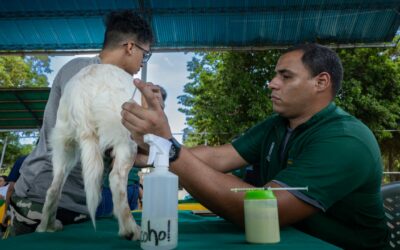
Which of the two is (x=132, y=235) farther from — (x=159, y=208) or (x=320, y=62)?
(x=320, y=62)

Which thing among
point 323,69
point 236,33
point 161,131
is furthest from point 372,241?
point 236,33

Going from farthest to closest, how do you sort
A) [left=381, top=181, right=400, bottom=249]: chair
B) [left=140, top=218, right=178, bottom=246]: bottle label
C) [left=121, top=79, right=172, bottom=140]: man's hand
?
1. [left=381, top=181, right=400, bottom=249]: chair
2. [left=121, top=79, right=172, bottom=140]: man's hand
3. [left=140, top=218, right=178, bottom=246]: bottle label

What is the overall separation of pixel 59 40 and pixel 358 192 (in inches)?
199

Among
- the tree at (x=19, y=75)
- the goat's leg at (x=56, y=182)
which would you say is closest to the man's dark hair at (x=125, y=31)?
the goat's leg at (x=56, y=182)

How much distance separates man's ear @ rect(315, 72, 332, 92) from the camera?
205 cm

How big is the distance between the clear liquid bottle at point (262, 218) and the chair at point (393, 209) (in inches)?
43.8

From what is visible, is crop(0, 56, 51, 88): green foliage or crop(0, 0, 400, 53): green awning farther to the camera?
crop(0, 56, 51, 88): green foliage

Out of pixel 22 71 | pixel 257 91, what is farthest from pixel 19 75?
pixel 257 91

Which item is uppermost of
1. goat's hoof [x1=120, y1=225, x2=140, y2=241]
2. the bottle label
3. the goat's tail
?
the goat's tail

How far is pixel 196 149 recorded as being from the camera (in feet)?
8.19

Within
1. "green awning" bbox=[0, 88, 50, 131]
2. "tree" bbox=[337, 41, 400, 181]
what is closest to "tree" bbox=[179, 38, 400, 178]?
"tree" bbox=[337, 41, 400, 181]

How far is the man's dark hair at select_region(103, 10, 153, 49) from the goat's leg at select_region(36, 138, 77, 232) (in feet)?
2.38

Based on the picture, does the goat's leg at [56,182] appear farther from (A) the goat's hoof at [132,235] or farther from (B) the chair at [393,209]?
(B) the chair at [393,209]

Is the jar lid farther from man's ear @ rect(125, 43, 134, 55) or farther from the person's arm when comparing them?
man's ear @ rect(125, 43, 134, 55)
